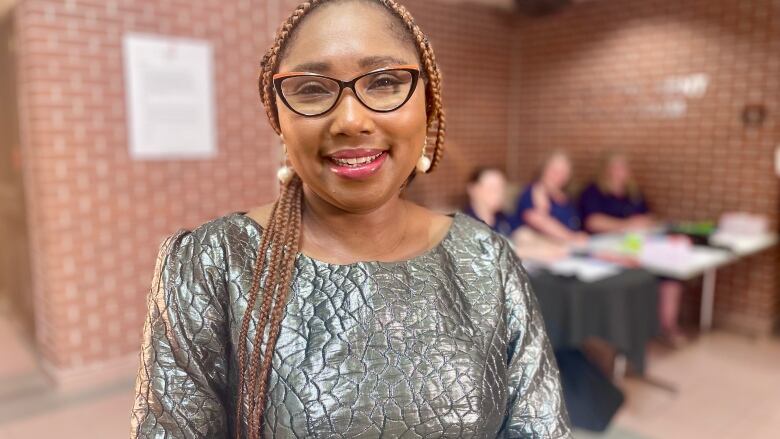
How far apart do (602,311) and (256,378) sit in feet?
8.04

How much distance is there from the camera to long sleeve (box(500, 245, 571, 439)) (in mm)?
900

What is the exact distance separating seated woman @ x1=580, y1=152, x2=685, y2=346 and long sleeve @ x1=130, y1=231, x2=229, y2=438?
165 inches

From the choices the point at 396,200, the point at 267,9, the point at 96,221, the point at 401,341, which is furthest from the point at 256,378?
the point at 267,9

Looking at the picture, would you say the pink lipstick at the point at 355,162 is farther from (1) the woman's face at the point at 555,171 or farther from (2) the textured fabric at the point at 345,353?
(1) the woman's face at the point at 555,171

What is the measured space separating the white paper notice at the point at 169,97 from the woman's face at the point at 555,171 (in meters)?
2.44

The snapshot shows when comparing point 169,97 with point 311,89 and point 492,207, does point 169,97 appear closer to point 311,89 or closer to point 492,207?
point 492,207

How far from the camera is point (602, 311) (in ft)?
9.45

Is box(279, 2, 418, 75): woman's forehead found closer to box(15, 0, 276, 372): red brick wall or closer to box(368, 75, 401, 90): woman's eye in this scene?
box(368, 75, 401, 90): woman's eye

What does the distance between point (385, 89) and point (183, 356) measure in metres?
0.44

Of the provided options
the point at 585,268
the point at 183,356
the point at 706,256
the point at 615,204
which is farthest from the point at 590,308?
the point at 183,356

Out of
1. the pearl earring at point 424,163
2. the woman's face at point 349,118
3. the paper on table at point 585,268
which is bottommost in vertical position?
the paper on table at point 585,268

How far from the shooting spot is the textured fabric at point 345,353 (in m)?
0.76

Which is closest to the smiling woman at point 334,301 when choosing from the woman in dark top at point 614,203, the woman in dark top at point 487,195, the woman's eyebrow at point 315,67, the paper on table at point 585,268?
the woman's eyebrow at point 315,67

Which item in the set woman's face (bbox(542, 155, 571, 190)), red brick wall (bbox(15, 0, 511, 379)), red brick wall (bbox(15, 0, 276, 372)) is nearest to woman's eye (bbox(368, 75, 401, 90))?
red brick wall (bbox(15, 0, 511, 379))
